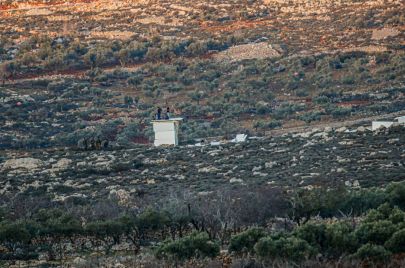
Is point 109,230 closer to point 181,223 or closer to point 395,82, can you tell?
point 181,223

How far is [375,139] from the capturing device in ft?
124

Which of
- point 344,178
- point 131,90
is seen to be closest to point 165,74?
point 131,90

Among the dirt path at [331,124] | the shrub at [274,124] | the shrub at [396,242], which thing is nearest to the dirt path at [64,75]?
the shrub at [274,124]

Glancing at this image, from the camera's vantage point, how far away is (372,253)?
18.2 m

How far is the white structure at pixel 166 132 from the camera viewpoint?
42.7m

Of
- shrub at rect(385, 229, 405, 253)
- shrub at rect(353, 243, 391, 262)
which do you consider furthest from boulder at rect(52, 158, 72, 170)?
shrub at rect(353, 243, 391, 262)

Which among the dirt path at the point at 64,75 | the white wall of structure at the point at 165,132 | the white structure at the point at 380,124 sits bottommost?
the dirt path at the point at 64,75

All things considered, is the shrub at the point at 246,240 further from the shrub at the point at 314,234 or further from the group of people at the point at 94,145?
the group of people at the point at 94,145

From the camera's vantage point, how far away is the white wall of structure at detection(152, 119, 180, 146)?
42688mm

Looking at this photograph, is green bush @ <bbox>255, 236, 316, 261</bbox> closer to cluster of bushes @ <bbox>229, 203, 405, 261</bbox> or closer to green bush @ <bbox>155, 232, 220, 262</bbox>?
cluster of bushes @ <bbox>229, 203, 405, 261</bbox>

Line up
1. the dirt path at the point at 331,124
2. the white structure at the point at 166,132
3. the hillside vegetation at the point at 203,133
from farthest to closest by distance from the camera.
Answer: the dirt path at the point at 331,124
the white structure at the point at 166,132
the hillside vegetation at the point at 203,133

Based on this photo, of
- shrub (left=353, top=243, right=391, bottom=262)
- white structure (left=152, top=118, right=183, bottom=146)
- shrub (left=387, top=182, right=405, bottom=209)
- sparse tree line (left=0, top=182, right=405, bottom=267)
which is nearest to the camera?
shrub (left=353, top=243, right=391, bottom=262)

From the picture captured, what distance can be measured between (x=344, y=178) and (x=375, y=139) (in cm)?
695

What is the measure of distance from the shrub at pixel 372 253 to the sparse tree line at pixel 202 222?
1407 mm
